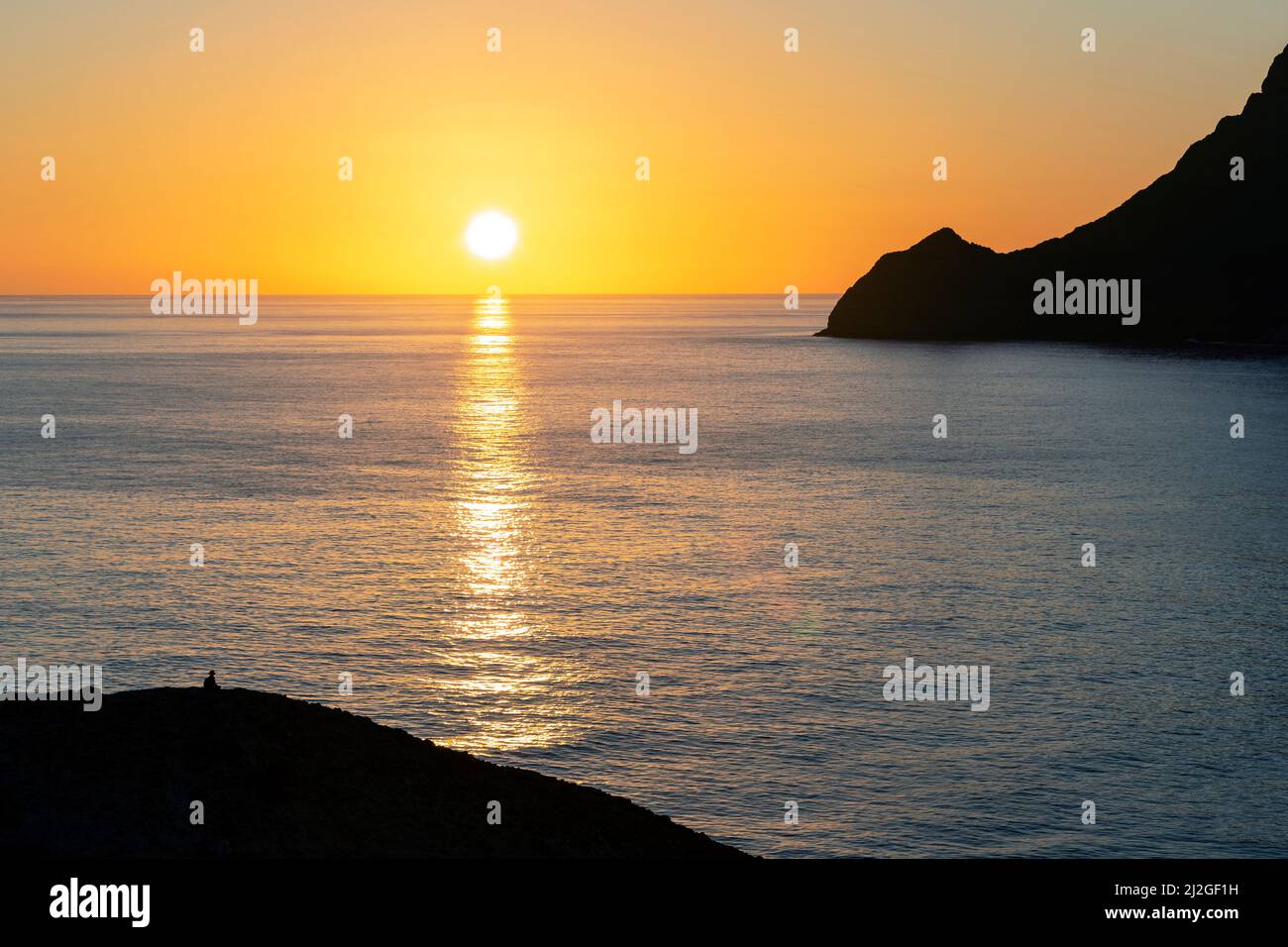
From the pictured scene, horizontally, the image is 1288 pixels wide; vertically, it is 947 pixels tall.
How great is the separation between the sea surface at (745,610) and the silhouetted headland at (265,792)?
10976 millimetres

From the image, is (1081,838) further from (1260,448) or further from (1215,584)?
(1260,448)

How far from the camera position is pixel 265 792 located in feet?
64.9

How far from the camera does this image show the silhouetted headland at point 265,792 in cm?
1845

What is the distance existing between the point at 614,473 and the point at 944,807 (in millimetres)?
65616

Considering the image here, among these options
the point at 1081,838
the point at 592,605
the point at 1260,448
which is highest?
the point at 1260,448

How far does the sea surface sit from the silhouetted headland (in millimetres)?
10976
